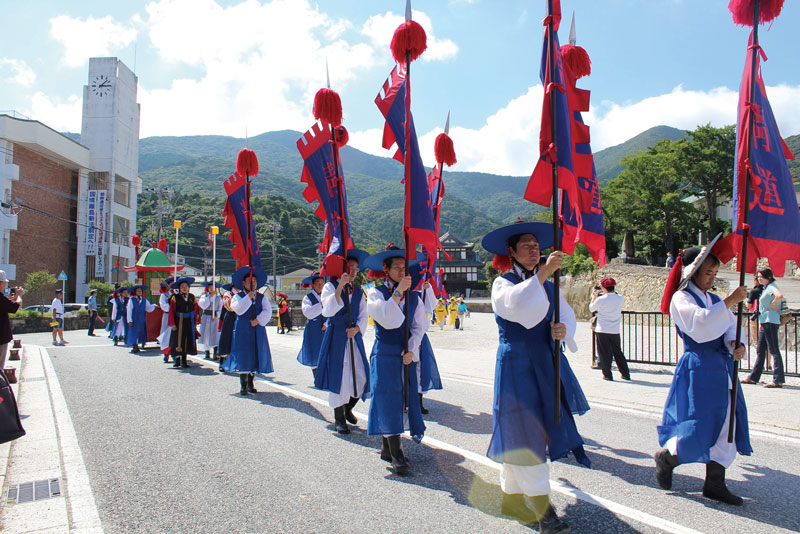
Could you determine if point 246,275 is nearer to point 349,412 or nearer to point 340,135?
point 340,135

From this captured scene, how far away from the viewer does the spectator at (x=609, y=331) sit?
8734 millimetres

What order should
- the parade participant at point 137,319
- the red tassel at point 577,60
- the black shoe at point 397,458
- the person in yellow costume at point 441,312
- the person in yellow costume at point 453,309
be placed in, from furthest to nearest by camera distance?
the person in yellow costume at point 453,309 → the person in yellow costume at point 441,312 → the parade participant at point 137,319 → the red tassel at point 577,60 → the black shoe at point 397,458

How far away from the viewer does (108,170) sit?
1719 inches

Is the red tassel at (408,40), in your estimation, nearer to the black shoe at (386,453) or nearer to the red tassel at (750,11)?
the red tassel at (750,11)

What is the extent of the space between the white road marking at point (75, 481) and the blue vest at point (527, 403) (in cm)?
251

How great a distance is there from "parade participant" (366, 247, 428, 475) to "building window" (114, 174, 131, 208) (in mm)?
48748

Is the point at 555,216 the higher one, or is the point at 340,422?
the point at 555,216

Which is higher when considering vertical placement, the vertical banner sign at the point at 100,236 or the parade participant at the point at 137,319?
the vertical banner sign at the point at 100,236

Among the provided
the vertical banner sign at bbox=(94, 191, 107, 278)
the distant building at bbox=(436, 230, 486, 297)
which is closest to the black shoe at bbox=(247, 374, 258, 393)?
the vertical banner sign at bbox=(94, 191, 107, 278)

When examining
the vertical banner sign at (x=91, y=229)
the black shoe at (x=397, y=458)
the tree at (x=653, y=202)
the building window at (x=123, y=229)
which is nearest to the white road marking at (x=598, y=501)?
the black shoe at (x=397, y=458)

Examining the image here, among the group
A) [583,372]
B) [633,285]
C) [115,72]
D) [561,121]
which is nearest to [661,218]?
[633,285]

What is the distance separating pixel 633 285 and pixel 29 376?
2494 centimetres

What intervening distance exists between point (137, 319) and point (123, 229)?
38194 millimetres

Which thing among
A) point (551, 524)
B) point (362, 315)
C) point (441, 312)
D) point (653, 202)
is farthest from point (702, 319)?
point (653, 202)
